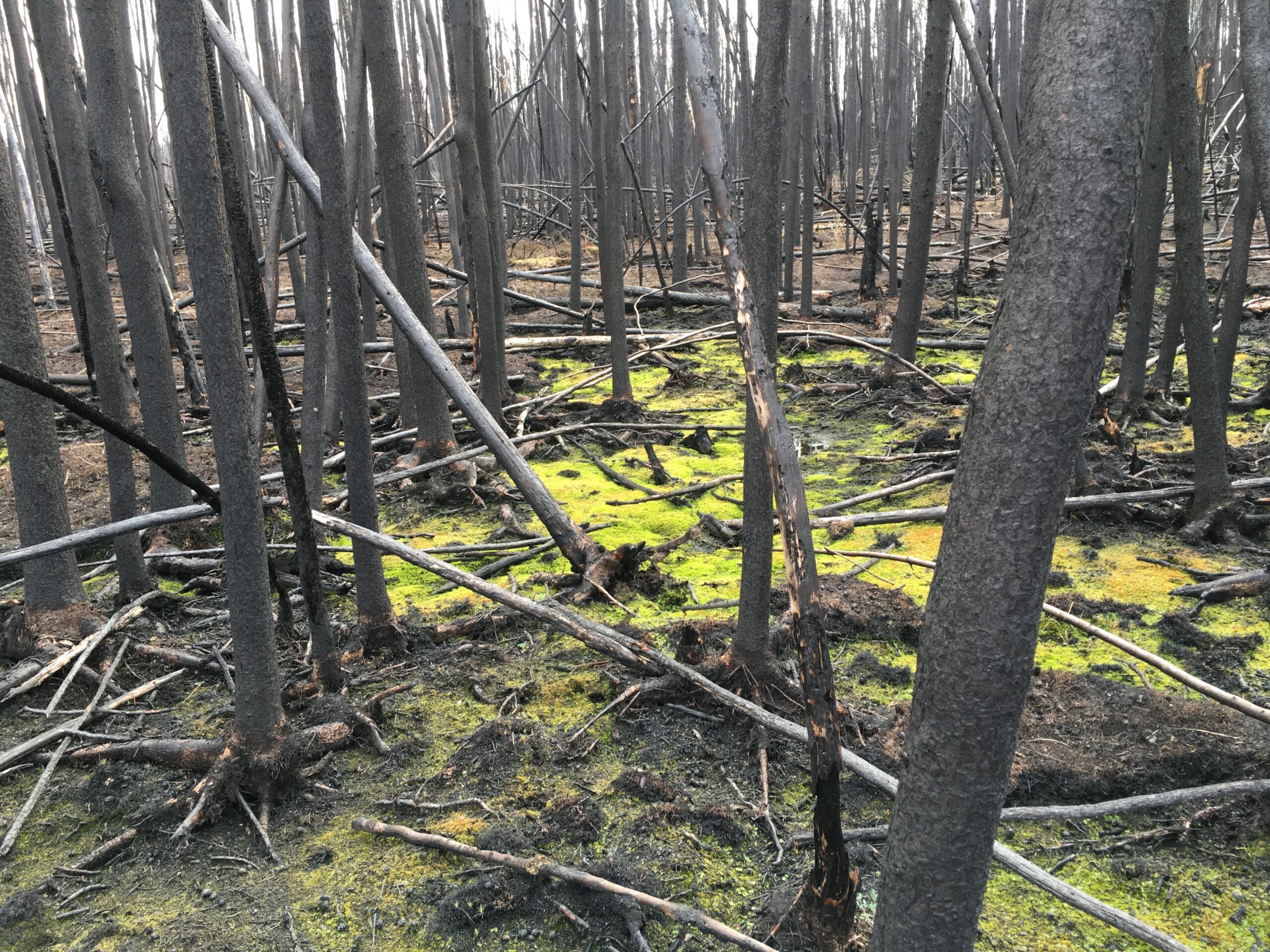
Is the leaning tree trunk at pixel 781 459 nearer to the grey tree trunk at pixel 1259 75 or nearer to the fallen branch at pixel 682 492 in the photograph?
the grey tree trunk at pixel 1259 75

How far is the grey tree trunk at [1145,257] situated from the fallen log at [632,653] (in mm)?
3415

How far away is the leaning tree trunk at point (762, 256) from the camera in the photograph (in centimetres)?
197

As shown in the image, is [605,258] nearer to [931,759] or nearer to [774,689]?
[774,689]

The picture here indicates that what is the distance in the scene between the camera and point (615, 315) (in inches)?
232

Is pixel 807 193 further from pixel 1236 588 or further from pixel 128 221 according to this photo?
pixel 128 221

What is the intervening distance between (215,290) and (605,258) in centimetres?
426

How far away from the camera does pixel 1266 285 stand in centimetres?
848

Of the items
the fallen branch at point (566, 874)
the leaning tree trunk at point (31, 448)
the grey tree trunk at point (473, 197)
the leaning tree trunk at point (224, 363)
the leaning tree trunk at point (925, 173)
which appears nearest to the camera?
the fallen branch at point (566, 874)

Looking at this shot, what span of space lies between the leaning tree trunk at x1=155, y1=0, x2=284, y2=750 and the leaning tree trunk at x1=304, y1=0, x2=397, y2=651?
0.60 metres

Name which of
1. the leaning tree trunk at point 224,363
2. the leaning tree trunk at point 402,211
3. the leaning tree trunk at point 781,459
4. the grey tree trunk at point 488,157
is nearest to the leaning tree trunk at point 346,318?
the leaning tree trunk at point 224,363

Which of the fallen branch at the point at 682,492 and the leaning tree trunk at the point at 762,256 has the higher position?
the leaning tree trunk at the point at 762,256

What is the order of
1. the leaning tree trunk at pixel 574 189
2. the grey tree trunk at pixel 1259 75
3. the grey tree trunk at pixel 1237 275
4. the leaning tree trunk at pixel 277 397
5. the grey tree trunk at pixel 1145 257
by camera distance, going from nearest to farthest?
1. the leaning tree trunk at pixel 277 397
2. the grey tree trunk at pixel 1259 75
3. the grey tree trunk at pixel 1237 275
4. the grey tree trunk at pixel 1145 257
5. the leaning tree trunk at pixel 574 189

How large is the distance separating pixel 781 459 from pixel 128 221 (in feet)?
8.73

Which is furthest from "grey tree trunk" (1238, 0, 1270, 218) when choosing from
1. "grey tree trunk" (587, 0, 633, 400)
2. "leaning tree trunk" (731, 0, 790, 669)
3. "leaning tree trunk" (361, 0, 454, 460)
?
"grey tree trunk" (587, 0, 633, 400)
